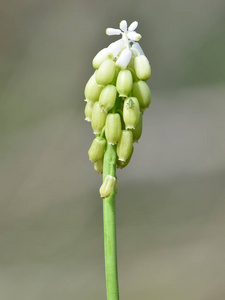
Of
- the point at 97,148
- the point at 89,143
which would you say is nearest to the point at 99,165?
the point at 97,148

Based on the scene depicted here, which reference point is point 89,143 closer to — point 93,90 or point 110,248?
point 93,90

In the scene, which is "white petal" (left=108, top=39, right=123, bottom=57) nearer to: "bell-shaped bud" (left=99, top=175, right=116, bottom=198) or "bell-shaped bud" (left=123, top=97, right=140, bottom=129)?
"bell-shaped bud" (left=123, top=97, right=140, bottom=129)

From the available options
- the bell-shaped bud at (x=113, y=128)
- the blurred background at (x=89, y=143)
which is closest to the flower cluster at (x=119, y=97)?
the bell-shaped bud at (x=113, y=128)

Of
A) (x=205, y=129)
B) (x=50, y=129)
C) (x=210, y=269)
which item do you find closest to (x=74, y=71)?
(x=50, y=129)

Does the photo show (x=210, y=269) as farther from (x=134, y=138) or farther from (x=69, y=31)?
(x=134, y=138)

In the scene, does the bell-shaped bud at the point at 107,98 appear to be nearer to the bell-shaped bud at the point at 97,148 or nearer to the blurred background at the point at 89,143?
the bell-shaped bud at the point at 97,148

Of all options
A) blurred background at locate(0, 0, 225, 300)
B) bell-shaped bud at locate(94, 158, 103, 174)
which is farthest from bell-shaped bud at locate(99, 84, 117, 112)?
blurred background at locate(0, 0, 225, 300)

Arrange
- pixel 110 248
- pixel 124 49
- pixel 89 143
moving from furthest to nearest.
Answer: pixel 89 143 < pixel 124 49 < pixel 110 248
